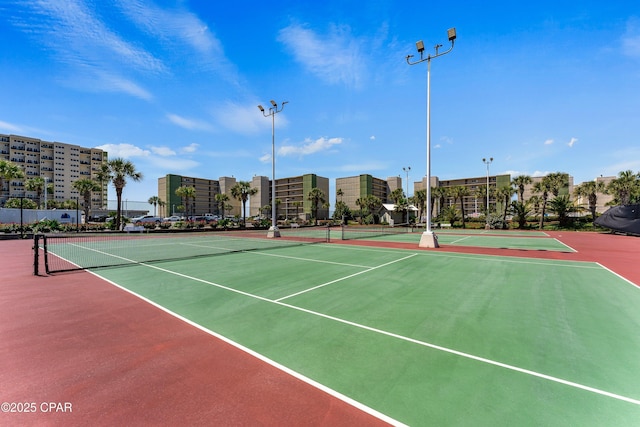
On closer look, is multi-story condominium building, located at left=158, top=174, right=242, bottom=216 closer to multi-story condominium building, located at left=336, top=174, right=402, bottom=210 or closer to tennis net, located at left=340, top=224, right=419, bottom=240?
multi-story condominium building, located at left=336, top=174, right=402, bottom=210

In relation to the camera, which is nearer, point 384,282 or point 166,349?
point 166,349

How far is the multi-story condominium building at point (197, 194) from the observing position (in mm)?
131000

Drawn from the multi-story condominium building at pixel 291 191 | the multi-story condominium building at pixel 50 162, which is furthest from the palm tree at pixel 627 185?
the multi-story condominium building at pixel 50 162

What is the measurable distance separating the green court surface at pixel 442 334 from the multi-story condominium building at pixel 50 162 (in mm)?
112451

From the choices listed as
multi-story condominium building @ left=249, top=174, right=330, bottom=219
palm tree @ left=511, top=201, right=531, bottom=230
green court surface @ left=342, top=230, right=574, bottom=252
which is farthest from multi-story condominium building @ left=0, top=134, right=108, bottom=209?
palm tree @ left=511, top=201, right=531, bottom=230

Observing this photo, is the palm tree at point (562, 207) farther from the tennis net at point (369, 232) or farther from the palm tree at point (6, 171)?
the palm tree at point (6, 171)

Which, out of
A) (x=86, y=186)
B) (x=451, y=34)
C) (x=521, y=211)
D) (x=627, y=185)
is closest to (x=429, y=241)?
(x=451, y=34)

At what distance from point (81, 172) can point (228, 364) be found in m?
149

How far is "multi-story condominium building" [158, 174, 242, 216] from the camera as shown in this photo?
430 feet

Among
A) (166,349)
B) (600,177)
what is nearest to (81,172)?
(166,349)

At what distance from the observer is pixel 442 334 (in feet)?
17.3

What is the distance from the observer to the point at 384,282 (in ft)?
30.9

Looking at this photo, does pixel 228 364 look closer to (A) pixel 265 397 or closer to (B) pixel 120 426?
(A) pixel 265 397

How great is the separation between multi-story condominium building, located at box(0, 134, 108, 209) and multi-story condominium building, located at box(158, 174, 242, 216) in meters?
25.9
